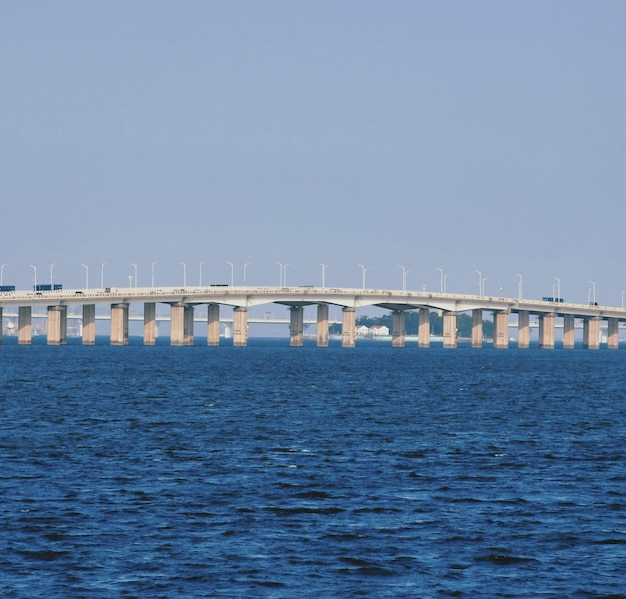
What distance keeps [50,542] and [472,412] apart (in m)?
42.7

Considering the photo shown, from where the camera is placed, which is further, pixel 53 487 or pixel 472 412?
pixel 472 412

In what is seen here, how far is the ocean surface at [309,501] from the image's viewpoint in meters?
25.4

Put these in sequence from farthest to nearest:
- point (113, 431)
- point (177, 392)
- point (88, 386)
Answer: point (88, 386) → point (177, 392) → point (113, 431)

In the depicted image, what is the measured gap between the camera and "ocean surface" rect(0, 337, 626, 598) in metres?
25.4

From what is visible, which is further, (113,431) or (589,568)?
(113,431)

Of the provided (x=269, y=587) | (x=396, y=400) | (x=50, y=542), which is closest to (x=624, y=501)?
(x=269, y=587)

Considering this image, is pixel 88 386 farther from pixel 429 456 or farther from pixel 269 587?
pixel 269 587

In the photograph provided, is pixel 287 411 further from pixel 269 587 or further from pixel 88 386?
pixel 269 587

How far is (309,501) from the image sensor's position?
34188mm

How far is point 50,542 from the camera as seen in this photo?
28312 mm

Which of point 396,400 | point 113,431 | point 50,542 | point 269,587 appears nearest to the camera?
point 269,587

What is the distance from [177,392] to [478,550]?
5788 centimetres

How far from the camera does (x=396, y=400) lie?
78.4m

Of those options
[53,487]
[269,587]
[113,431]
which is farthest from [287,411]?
[269,587]
